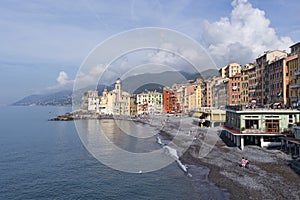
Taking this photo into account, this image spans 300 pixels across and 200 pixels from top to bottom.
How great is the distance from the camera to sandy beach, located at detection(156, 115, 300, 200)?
73.7 feet

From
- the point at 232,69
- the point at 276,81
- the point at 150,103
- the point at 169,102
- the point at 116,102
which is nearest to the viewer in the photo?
the point at 276,81

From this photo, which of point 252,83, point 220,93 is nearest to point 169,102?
point 220,93

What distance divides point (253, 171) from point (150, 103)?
133654mm

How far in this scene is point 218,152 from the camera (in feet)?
127

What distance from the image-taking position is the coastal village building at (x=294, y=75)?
4716cm

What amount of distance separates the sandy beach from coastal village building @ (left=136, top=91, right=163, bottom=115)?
386 ft

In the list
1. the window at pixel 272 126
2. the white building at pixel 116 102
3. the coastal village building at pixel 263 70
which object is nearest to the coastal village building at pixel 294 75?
the coastal village building at pixel 263 70

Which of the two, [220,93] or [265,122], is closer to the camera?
[265,122]

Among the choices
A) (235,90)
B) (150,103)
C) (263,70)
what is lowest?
(150,103)

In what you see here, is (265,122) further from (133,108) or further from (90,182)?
(133,108)

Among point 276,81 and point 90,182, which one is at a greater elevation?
point 276,81

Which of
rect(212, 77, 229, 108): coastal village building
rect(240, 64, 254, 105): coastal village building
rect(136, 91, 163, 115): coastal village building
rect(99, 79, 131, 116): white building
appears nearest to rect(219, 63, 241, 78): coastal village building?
rect(212, 77, 229, 108): coastal village building

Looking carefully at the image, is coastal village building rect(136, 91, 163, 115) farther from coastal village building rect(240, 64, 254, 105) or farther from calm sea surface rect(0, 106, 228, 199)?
calm sea surface rect(0, 106, 228, 199)

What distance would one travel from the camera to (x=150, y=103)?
161500mm
